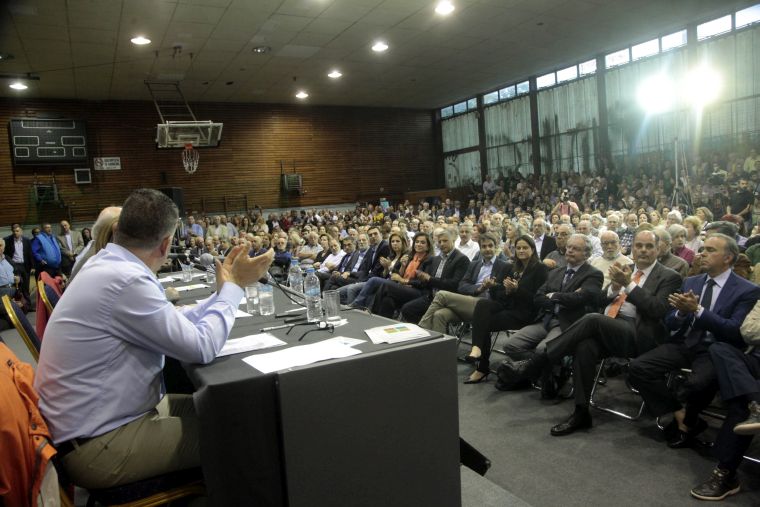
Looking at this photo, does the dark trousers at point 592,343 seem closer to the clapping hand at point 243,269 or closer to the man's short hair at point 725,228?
the man's short hair at point 725,228

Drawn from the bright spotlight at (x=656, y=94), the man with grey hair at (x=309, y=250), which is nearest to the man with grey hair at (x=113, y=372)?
the man with grey hair at (x=309, y=250)

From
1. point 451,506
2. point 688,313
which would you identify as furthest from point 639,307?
point 451,506

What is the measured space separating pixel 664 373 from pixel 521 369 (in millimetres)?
946

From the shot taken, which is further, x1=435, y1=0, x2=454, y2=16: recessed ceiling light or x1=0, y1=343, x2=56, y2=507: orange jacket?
x1=435, y1=0, x2=454, y2=16: recessed ceiling light

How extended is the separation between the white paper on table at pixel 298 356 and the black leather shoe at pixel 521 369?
2.10 m

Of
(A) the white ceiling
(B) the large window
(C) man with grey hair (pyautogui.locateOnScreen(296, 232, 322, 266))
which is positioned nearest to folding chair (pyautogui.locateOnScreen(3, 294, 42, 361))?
(C) man with grey hair (pyautogui.locateOnScreen(296, 232, 322, 266))

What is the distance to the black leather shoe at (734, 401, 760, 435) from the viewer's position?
2.15 metres

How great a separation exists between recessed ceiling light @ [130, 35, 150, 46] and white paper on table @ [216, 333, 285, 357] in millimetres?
8725

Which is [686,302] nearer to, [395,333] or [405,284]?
[395,333]

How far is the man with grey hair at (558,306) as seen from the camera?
359cm

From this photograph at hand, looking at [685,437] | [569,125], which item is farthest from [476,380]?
[569,125]

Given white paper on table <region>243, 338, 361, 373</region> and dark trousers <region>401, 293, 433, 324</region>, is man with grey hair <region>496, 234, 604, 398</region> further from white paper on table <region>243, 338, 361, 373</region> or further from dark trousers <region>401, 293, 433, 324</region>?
white paper on table <region>243, 338, 361, 373</region>

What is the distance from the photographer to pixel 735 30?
→ 10281mm

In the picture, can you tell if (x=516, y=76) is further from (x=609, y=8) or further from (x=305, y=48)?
(x=305, y=48)
